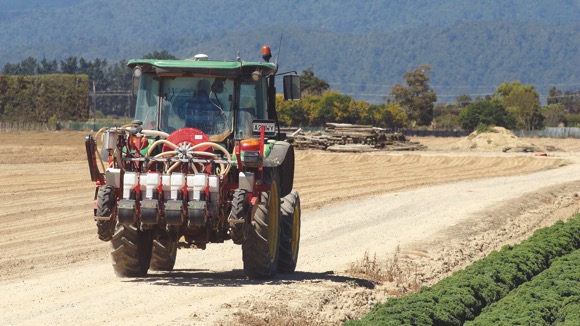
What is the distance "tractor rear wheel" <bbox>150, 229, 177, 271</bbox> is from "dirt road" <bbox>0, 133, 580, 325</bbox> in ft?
0.77

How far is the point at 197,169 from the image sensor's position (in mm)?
13883

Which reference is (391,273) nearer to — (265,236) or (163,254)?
(265,236)

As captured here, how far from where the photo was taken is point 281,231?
15.4 m

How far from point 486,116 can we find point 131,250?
335 ft

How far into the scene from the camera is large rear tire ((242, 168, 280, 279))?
13.8 m

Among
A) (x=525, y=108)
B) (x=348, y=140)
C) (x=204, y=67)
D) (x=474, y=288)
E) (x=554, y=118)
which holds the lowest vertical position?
(x=554, y=118)

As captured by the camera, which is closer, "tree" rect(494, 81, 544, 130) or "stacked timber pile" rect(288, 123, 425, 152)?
"stacked timber pile" rect(288, 123, 425, 152)

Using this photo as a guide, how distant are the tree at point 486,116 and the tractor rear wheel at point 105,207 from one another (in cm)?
9972

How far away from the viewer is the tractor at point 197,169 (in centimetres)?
1338

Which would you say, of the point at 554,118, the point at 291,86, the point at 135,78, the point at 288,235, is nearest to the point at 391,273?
the point at 288,235

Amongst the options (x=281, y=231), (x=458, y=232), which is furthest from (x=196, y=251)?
(x=458, y=232)

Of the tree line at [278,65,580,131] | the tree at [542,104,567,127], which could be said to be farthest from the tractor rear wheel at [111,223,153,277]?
the tree at [542,104,567,127]

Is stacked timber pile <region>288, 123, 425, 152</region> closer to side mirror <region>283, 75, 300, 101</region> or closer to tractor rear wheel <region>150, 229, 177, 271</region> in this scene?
tractor rear wheel <region>150, 229, 177, 271</region>

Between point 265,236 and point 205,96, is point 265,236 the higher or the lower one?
the lower one
